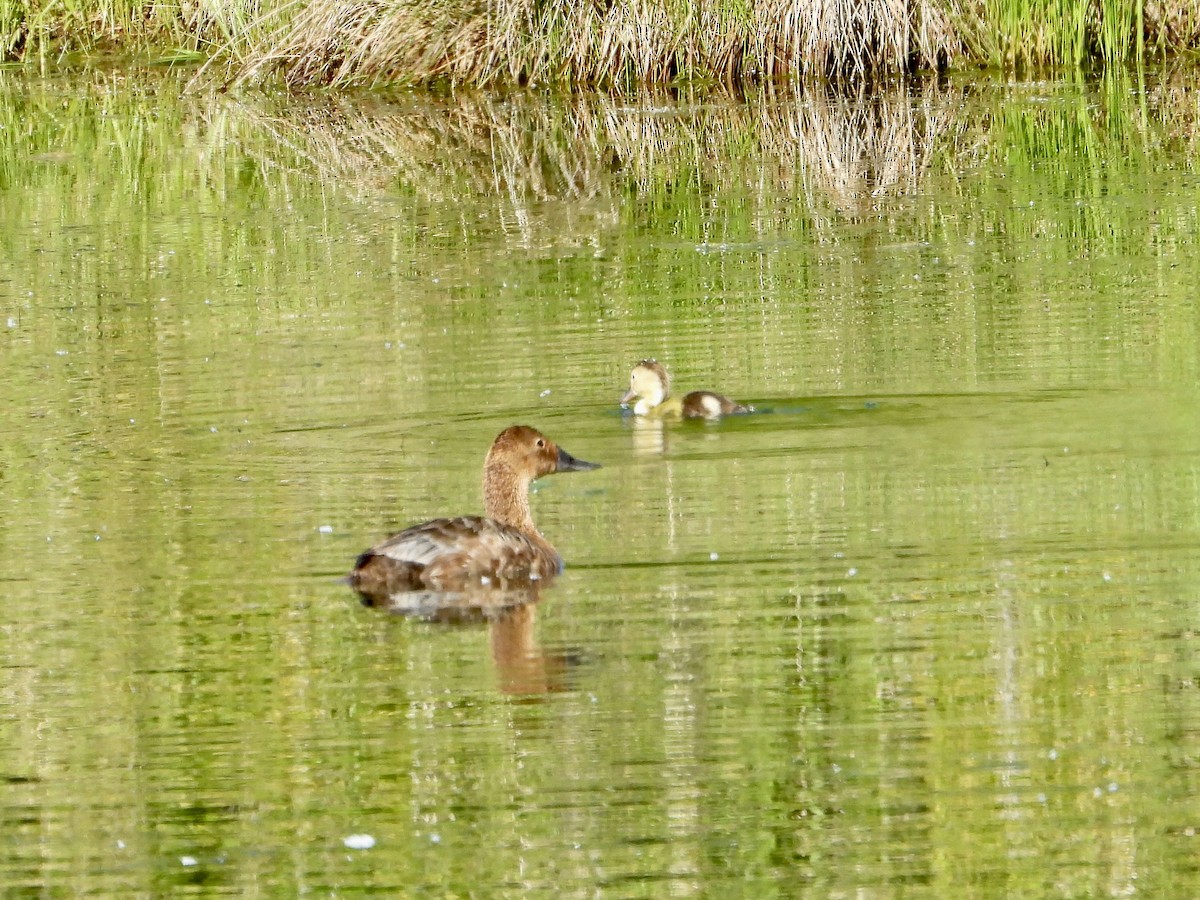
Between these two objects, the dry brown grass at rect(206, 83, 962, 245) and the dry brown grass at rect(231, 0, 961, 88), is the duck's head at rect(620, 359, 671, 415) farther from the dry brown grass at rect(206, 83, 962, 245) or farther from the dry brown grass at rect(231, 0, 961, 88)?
the dry brown grass at rect(231, 0, 961, 88)

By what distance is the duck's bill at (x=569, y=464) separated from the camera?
8445 millimetres

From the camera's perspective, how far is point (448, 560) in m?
7.47

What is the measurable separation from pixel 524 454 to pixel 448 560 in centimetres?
75

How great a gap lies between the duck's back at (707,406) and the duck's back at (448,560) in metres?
2.42

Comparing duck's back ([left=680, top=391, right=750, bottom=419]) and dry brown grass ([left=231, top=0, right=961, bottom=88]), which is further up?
dry brown grass ([left=231, top=0, right=961, bottom=88])

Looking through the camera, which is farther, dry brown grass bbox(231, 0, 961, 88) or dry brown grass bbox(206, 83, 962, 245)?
dry brown grass bbox(231, 0, 961, 88)

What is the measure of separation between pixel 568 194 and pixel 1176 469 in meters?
8.91

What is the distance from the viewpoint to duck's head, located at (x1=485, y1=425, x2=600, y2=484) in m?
8.05

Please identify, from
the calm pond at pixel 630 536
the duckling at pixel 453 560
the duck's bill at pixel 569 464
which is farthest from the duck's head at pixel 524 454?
the duckling at pixel 453 560

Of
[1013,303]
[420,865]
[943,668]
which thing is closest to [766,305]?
[1013,303]

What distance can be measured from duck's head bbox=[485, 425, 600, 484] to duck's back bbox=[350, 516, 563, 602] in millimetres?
547

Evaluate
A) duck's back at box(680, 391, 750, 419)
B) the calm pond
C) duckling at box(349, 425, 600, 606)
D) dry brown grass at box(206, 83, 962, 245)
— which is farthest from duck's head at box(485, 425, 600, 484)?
dry brown grass at box(206, 83, 962, 245)

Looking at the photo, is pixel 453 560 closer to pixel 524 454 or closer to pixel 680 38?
pixel 524 454

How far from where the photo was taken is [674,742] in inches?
231
